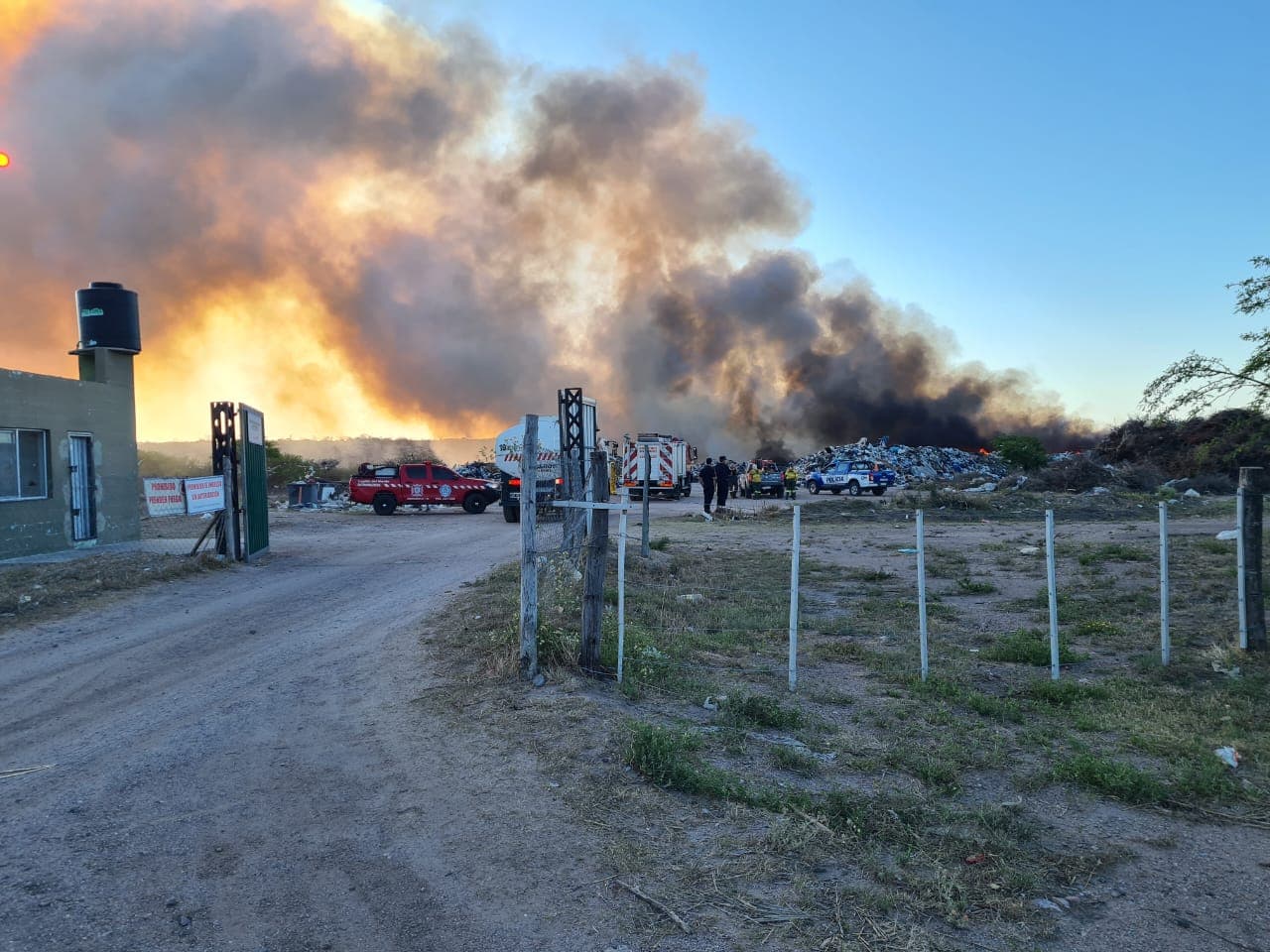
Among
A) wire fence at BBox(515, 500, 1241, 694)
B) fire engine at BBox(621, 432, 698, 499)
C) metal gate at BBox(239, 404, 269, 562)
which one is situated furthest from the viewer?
fire engine at BBox(621, 432, 698, 499)

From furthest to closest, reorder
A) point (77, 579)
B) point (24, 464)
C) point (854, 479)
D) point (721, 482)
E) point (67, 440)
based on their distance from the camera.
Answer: point (854, 479) < point (721, 482) < point (67, 440) < point (24, 464) < point (77, 579)

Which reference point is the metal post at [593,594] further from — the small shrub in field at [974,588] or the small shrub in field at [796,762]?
the small shrub in field at [974,588]

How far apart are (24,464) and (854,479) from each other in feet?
105

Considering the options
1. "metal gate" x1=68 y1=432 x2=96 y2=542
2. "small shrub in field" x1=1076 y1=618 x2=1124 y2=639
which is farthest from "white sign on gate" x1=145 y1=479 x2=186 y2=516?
"small shrub in field" x1=1076 y1=618 x2=1124 y2=639

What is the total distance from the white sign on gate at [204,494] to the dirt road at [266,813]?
20.1ft

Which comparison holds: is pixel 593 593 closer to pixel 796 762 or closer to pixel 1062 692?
pixel 796 762

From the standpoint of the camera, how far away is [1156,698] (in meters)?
6.75

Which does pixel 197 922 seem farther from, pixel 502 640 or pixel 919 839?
pixel 502 640

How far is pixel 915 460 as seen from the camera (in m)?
49.9

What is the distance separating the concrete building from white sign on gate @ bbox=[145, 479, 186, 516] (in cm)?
273

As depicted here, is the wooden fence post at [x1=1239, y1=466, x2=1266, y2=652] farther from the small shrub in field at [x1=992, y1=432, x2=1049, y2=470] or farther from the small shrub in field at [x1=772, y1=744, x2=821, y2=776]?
the small shrub in field at [x1=992, y1=432, x2=1049, y2=470]

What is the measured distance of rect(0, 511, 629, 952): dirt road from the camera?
11.4 ft

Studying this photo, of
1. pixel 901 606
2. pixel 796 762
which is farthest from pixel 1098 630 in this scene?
pixel 796 762

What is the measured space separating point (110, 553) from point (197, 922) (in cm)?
1472
